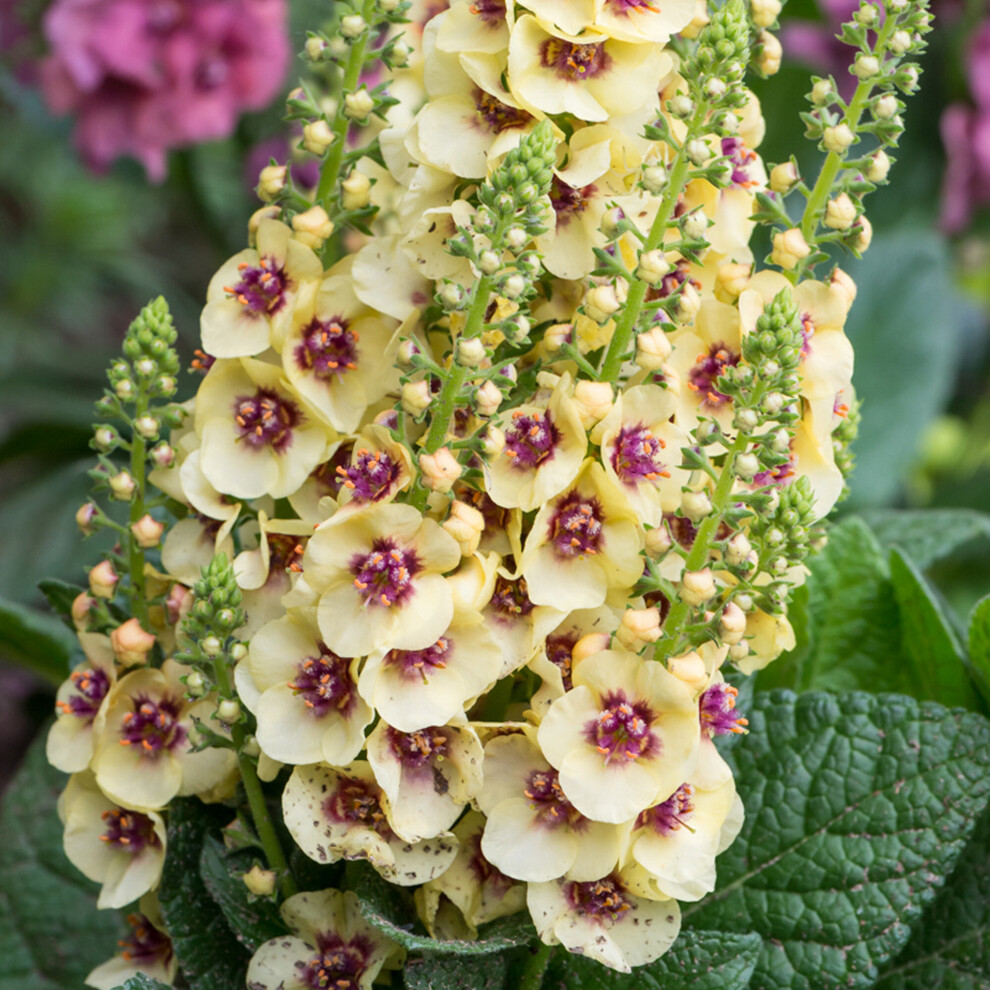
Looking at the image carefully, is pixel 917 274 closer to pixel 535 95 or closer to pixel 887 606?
pixel 887 606

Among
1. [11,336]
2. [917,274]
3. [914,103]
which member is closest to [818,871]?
[917,274]

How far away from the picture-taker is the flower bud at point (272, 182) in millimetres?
537

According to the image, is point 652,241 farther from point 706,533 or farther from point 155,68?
point 155,68

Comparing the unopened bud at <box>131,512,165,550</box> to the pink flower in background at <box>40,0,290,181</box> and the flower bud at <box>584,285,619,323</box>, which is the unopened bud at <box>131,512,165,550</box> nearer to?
the flower bud at <box>584,285,619,323</box>

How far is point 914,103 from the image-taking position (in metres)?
1.47

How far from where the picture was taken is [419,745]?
49cm

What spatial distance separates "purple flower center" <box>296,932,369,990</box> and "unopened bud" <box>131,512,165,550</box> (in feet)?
0.64

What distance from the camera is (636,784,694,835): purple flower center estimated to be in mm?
486

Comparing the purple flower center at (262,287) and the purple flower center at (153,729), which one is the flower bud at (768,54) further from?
the purple flower center at (153,729)

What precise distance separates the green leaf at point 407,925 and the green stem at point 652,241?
24 cm

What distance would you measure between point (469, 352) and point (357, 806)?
0.20 metres

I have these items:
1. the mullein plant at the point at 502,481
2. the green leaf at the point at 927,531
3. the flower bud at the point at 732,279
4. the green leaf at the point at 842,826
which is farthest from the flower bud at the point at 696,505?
the green leaf at the point at 927,531

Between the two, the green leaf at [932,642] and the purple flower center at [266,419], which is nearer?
the purple flower center at [266,419]

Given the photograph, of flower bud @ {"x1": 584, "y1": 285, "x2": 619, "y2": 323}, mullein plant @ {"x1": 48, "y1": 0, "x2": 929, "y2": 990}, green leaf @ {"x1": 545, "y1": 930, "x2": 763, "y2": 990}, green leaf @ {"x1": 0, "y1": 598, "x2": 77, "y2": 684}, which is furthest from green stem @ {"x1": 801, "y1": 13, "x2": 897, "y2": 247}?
green leaf @ {"x1": 0, "y1": 598, "x2": 77, "y2": 684}
